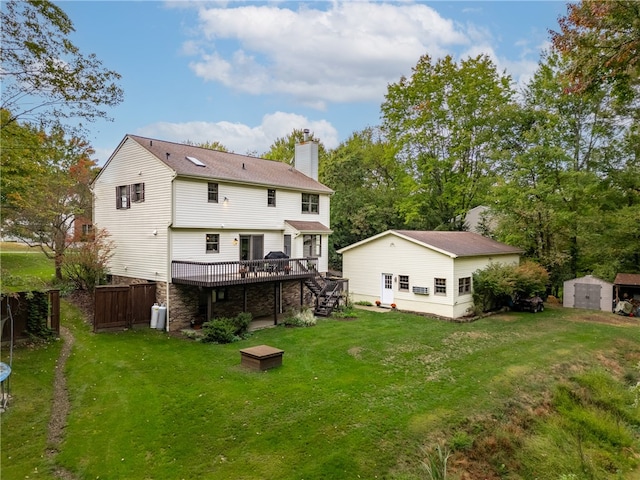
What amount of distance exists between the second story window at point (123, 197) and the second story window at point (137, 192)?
1.21 ft

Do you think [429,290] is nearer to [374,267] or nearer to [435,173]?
[374,267]

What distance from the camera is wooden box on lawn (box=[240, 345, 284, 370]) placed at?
1039 centimetres

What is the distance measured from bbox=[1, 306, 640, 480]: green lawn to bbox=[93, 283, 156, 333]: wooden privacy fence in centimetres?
68

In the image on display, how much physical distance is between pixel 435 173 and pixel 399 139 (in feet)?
12.7

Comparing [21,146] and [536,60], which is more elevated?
[536,60]

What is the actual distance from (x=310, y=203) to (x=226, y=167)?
5.29 metres

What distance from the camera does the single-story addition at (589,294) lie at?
68.9ft

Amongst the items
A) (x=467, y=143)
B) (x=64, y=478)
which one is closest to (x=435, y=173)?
(x=467, y=143)

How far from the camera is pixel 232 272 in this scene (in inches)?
605

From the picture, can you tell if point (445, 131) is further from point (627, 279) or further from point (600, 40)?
point (600, 40)

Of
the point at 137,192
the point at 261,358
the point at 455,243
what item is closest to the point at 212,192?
the point at 137,192

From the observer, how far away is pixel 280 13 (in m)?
16.5

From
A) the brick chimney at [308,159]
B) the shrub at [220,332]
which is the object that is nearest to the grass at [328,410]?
the shrub at [220,332]

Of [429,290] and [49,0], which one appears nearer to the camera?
[49,0]
